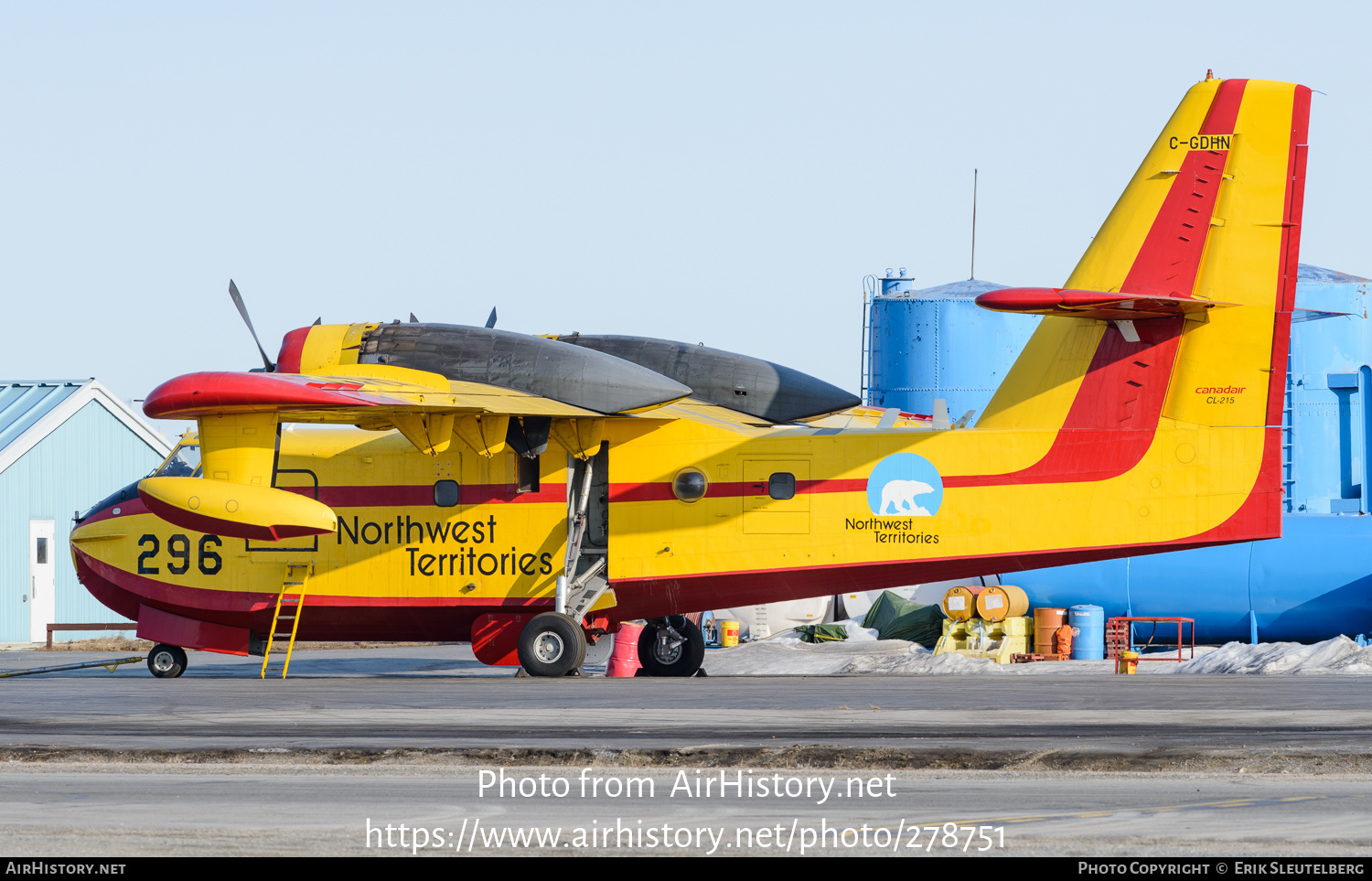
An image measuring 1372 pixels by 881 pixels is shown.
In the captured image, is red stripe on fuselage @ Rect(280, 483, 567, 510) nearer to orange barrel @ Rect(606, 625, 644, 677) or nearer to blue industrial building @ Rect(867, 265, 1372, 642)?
orange barrel @ Rect(606, 625, 644, 677)

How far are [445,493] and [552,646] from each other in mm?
2841

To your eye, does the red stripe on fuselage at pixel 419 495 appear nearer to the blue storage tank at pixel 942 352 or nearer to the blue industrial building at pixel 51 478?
the blue industrial building at pixel 51 478

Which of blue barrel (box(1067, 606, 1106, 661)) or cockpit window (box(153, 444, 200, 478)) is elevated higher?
cockpit window (box(153, 444, 200, 478))

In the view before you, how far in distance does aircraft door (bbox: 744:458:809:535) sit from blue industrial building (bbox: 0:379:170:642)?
2405 centimetres

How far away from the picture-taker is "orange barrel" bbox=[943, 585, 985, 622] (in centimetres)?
2912

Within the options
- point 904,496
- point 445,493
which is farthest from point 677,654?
point 904,496

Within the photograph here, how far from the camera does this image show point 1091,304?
17234mm

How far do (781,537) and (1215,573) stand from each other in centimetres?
1375

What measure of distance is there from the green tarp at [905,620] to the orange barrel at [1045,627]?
79.7 inches

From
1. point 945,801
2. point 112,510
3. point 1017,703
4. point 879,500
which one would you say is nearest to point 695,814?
point 945,801

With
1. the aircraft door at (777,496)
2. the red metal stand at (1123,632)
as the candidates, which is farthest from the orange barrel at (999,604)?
the aircraft door at (777,496)

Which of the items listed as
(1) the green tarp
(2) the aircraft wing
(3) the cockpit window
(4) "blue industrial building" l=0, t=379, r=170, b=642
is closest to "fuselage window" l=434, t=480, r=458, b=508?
(2) the aircraft wing

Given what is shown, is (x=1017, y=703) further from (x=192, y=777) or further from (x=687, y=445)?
(x=192, y=777)

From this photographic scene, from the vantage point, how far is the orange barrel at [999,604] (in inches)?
1148
